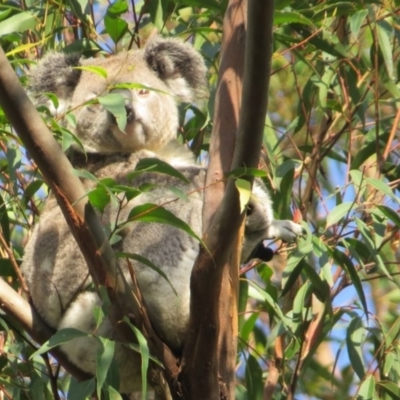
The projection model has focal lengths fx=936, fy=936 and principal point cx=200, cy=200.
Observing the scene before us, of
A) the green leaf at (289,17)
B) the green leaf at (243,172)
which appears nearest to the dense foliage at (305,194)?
the green leaf at (289,17)

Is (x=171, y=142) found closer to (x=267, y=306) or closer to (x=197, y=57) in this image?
(x=197, y=57)

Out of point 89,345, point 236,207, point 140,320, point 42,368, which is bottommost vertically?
point 42,368

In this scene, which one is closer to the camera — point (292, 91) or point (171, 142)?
point (171, 142)

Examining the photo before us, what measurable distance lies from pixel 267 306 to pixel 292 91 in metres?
2.20

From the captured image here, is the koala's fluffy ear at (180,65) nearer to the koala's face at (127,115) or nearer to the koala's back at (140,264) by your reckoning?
the koala's face at (127,115)

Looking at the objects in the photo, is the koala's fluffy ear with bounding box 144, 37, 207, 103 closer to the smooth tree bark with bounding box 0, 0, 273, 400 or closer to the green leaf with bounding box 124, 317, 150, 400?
the smooth tree bark with bounding box 0, 0, 273, 400

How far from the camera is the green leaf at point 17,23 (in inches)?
114

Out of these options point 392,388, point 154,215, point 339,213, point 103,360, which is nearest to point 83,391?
point 103,360

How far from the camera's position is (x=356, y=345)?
9.66 ft

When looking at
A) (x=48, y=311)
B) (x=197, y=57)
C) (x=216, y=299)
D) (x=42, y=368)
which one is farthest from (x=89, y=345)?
(x=197, y=57)

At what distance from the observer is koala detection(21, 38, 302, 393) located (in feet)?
8.89

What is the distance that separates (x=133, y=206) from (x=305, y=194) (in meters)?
0.74

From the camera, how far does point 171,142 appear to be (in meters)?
3.47

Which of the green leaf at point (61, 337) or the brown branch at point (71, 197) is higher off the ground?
→ the brown branch at point (71, 197)
